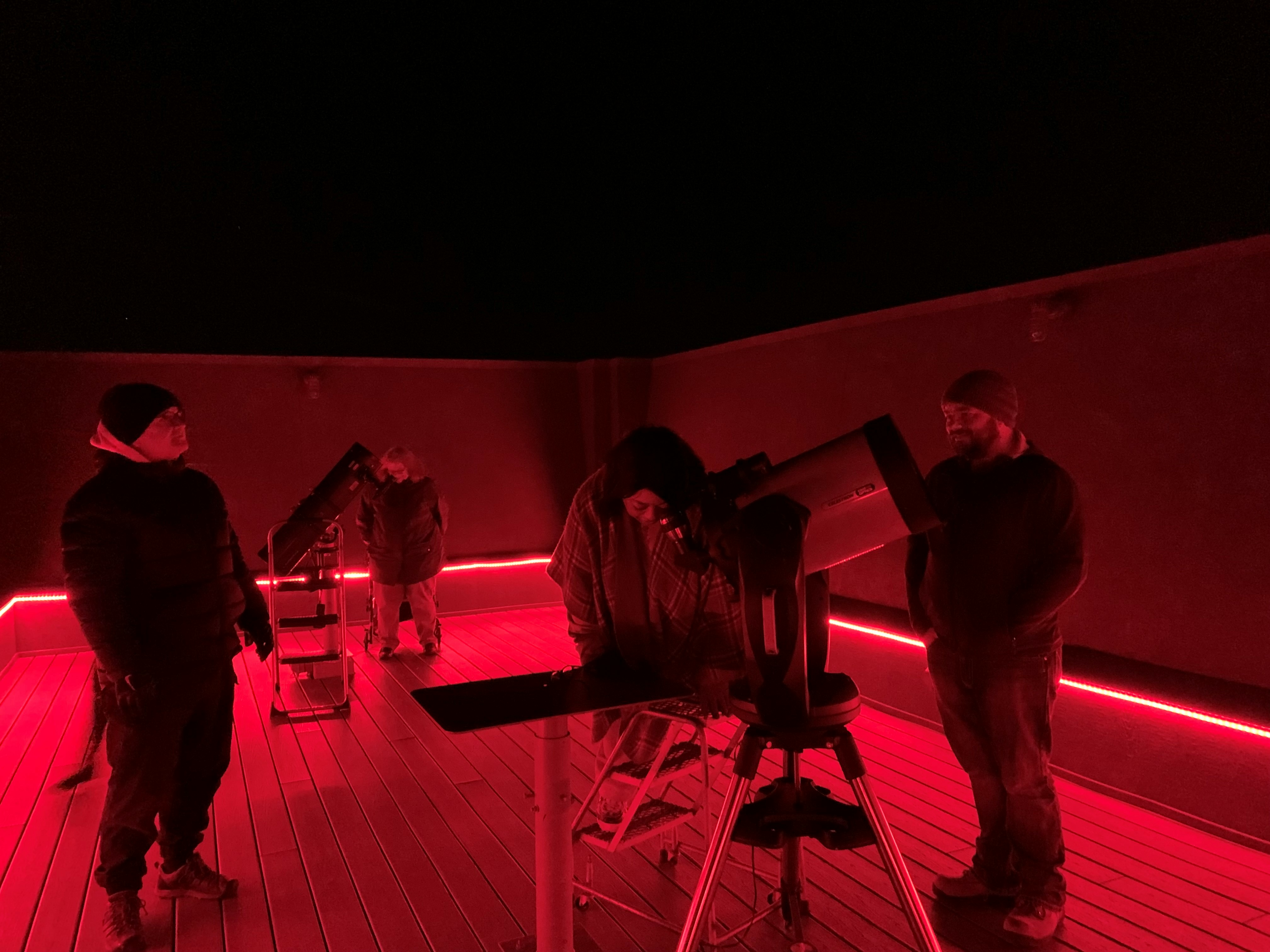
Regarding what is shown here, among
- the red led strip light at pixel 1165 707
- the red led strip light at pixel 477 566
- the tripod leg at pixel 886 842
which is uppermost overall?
the tripod leg at pixel 886 842

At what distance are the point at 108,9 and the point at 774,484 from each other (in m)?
6.46

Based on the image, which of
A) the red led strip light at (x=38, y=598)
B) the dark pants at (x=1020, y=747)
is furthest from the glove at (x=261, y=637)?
the red led strip light at (x=38, y=598)

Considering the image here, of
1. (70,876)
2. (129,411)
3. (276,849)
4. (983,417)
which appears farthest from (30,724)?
(983,417)

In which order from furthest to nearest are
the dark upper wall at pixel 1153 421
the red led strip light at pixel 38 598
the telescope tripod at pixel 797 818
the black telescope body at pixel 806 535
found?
1. the red led strip light at pixel 38 598
2. the dark upper wall at pixel 1153 421
3. the telescope tripod at pixel 797 818
4. the black telescope body at pixel 806 535

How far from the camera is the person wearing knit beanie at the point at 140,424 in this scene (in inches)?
92.9

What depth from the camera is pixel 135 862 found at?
2.45 meters

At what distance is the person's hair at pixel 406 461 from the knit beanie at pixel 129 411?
3.16 metres

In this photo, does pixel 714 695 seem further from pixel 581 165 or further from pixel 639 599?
pixel 581 165

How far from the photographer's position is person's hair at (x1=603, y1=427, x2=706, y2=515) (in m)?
1.91

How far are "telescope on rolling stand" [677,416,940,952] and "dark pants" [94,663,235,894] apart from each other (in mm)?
1718

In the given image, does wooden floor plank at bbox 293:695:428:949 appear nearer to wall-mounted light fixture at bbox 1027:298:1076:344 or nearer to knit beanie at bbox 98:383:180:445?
knit beanie at bbox 98:383:180:445

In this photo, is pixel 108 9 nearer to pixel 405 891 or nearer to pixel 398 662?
pixel 398 662

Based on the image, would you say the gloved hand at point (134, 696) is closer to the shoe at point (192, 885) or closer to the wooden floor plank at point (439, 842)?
the shoe at point (192, 885)

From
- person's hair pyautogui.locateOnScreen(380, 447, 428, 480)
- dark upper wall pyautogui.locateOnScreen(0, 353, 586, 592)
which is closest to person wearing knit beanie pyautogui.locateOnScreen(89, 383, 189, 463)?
person's hair pyautogui.locateOnScreen(380, 447, 428, 480)
